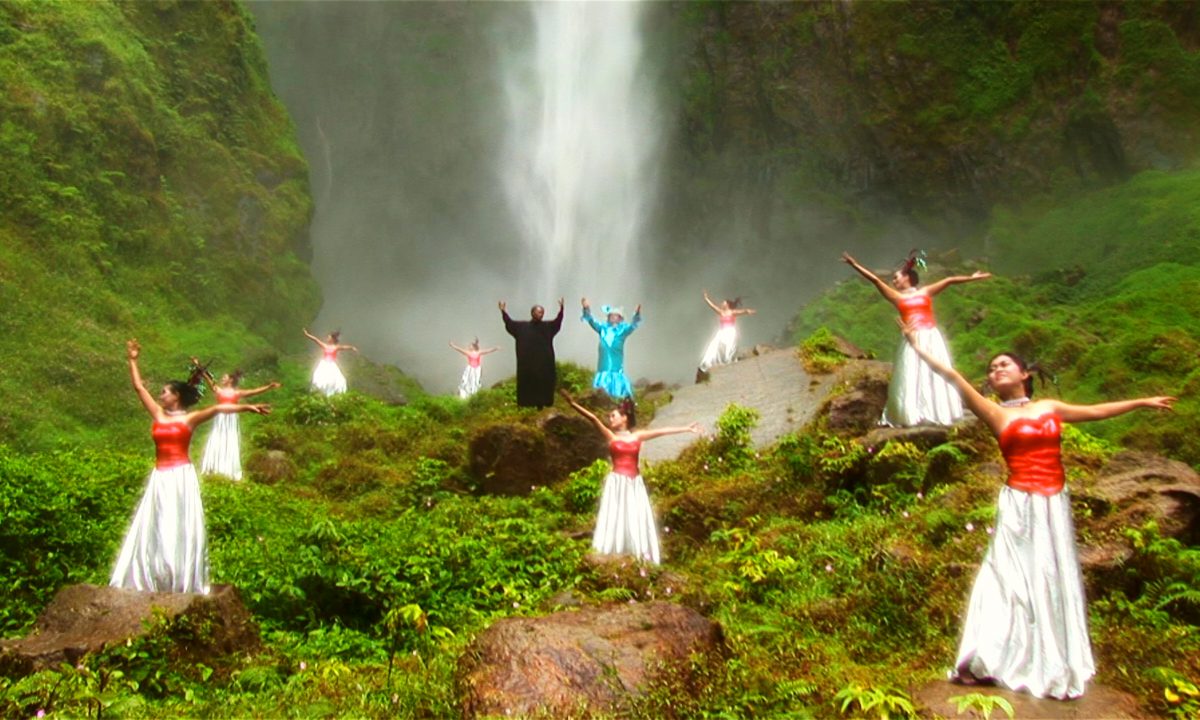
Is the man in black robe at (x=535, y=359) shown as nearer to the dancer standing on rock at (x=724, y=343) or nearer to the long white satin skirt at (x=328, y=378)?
the dancer standing on rock at (x=724, y=343)

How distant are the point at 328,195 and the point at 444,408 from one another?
27.1 meters

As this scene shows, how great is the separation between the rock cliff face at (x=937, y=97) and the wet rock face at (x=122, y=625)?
24.2 metres

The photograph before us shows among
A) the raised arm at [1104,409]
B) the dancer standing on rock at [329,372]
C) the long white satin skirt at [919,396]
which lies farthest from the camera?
the dancer standing on rock at [329,372]

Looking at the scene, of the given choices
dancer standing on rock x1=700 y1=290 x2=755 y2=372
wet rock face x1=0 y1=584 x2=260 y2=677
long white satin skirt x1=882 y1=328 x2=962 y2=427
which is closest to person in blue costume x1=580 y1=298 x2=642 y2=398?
dancer standing on rock x1=700 y1=290 x2=755 y2=372

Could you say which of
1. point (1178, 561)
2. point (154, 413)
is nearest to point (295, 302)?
point (154, 413)

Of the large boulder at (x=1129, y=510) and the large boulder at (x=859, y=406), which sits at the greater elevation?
the large boulder at (x=859, y=406)

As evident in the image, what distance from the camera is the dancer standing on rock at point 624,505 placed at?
27.5 feet

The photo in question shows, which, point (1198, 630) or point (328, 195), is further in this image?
point (328, 195)

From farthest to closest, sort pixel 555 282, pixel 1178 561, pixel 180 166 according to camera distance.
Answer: pixel 555 282 < pixel 180 166 < pixel 1178 561

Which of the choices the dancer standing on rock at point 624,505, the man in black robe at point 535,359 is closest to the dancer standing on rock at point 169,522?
the dancer standing on rock at point 624,505

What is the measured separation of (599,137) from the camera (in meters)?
38.2

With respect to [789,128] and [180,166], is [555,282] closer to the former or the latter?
[789,128]

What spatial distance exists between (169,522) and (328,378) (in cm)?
1273

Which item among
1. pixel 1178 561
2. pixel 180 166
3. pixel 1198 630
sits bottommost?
pixel 1198 630
